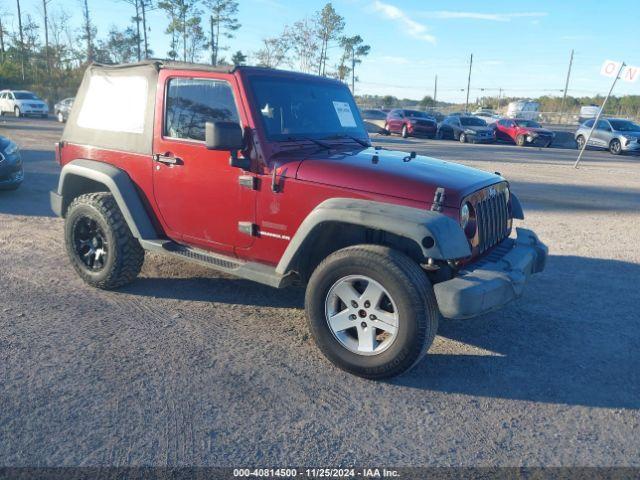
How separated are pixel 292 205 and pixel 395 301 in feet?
3.41

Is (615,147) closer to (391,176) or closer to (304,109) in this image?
(304,109)

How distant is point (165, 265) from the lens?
5598 millimetres

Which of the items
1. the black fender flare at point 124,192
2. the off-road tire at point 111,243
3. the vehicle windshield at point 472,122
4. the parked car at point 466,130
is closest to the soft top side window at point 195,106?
the black fender flare at point 124,192

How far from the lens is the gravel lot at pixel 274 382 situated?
273 cm

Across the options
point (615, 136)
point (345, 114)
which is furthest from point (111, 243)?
point (615, 136)

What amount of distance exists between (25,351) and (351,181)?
2576 millimetres

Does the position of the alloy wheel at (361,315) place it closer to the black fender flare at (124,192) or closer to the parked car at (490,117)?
the black fender flare at (124,192)

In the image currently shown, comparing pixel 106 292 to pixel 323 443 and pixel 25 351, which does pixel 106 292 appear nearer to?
pixel 25 351

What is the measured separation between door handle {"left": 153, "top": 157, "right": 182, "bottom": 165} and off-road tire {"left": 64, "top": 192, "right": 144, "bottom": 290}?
2.23ft

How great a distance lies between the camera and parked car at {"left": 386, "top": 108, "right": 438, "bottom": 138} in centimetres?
2842

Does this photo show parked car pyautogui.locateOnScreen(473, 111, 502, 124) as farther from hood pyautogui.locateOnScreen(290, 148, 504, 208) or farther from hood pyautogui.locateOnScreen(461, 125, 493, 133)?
hood pyautogui.locateOnScreen(290, 148, 504, 208)

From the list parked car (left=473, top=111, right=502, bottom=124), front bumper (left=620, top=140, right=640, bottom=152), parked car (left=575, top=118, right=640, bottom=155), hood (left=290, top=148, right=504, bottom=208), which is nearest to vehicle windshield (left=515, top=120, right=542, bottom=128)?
parked car (left=473, top=111, right=502, bottom=124)

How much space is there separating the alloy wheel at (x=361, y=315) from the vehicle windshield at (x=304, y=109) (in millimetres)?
1281

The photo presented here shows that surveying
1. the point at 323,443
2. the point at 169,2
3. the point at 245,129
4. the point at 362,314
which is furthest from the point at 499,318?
the point at 169,2
